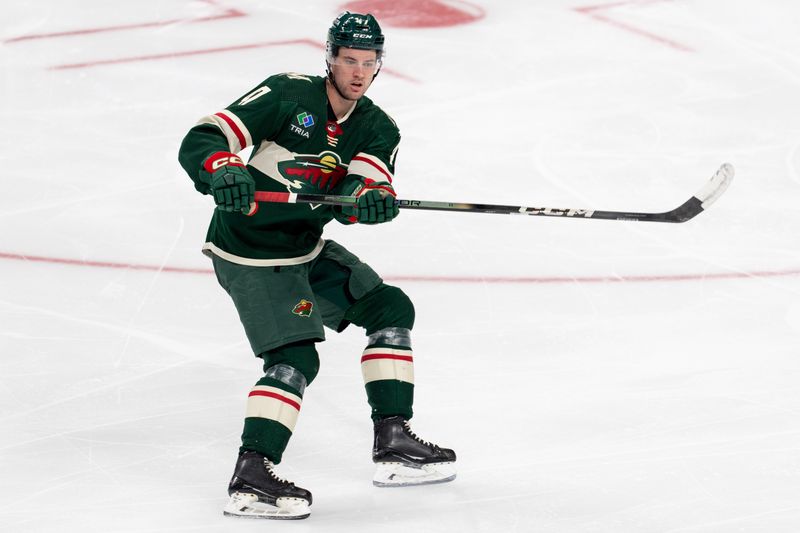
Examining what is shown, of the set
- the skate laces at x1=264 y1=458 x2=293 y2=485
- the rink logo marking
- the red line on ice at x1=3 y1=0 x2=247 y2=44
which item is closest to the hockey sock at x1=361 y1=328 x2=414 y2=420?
the skate laces at x1=264 y1=458 x2=293 y2=485

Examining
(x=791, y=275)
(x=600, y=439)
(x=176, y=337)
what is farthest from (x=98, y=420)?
(x=791, y=275)

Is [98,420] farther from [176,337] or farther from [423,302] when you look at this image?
[423,302]

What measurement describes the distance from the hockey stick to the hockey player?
0.07 meters

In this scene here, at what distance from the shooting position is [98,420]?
3688mm

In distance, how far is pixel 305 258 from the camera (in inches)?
137

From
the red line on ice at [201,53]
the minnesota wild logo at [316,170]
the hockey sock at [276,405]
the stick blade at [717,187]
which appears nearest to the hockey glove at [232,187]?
the minnesota wild logo at [316,170]

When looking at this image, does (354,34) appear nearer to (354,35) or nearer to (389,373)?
(354,35)

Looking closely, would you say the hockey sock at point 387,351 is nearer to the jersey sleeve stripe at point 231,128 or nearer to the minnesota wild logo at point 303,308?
the minnesota wild logo at point 303,308

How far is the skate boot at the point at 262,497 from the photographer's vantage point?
320cm

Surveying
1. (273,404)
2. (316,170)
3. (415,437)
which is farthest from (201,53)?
(273,404)

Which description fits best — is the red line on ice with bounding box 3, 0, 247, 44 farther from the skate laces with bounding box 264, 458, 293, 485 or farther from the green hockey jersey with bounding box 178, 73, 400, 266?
the skate laces with bounding box 264, 458, 293, 485

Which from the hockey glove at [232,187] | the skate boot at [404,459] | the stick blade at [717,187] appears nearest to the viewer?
the hockey glove at [232,187]

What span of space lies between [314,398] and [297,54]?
3437 mm

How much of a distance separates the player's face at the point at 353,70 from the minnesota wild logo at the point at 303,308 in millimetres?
513
